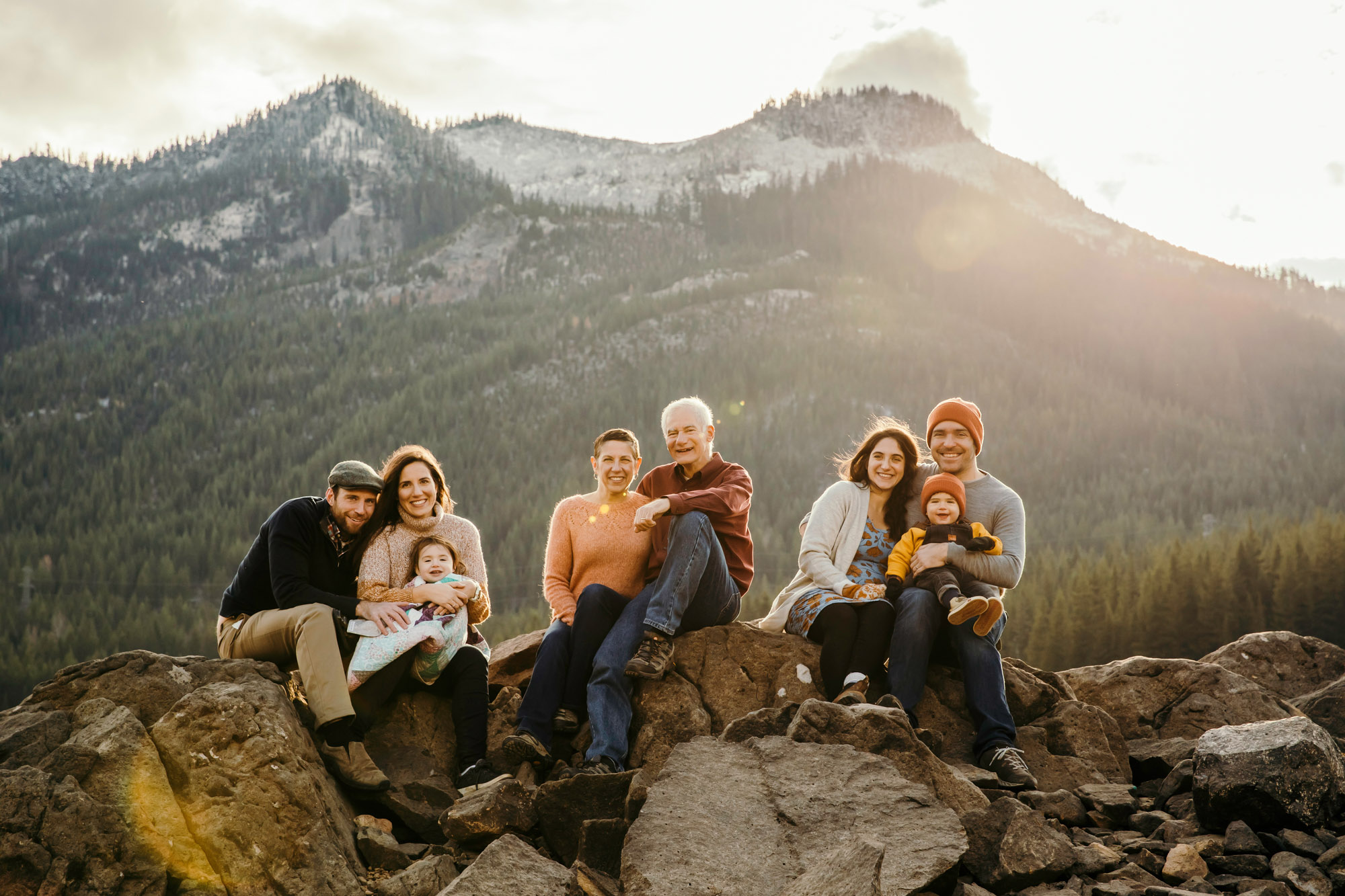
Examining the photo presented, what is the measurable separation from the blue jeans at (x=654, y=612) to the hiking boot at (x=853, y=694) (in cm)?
Result: 114

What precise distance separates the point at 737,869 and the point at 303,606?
336 cm

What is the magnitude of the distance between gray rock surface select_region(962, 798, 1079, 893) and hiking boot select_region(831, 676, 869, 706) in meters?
1.13

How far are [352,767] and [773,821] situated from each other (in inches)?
109

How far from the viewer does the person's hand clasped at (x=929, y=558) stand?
6.54m

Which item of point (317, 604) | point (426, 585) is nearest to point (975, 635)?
point (426, 585)

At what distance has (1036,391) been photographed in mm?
114625

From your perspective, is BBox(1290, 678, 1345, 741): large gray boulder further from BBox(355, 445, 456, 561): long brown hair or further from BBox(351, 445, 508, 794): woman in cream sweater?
BBox(355, 445, 456, 561): long brown hair

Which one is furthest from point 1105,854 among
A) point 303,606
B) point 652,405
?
point 652,405

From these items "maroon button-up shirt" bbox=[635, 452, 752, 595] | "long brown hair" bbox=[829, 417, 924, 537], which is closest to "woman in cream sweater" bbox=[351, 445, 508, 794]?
"maroon button-up shirt" bbox=[635, 452, 752, 595]

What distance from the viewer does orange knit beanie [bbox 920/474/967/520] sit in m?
6.80

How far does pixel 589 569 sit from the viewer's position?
6938mm

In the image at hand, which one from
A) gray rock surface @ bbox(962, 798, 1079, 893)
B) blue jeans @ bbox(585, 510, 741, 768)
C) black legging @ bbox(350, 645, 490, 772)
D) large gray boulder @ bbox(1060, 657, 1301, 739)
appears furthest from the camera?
large gray boulder @ bbox(1060, 657, 1301, 739)

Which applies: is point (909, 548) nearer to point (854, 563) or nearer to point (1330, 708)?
point (854, 563)

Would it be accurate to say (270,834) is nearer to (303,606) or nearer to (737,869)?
(303,606)
